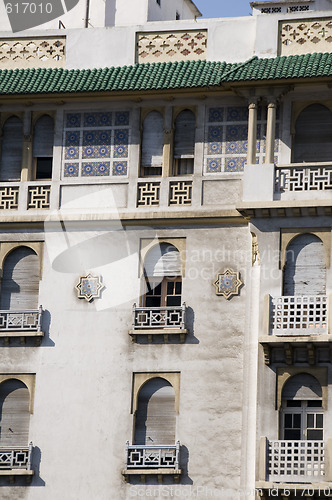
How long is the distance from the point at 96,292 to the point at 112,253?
1.06 metres

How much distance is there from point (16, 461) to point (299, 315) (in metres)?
7.68

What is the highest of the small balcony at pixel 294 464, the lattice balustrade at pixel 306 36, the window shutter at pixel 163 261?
the lattice balustrade at pixel 306 36

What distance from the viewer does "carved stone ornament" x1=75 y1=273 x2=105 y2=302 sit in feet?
124

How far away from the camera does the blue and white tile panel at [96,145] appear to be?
3869 centimetres

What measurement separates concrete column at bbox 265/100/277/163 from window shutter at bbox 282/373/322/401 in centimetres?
538

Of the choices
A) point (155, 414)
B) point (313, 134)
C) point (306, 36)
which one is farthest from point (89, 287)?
point (306, 36)

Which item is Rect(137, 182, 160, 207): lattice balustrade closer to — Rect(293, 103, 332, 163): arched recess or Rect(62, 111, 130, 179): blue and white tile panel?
Rect(62, 111, 130, 179): blue and white tile panel

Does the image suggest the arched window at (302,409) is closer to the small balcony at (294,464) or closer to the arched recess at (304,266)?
the small balcony at (294,464)

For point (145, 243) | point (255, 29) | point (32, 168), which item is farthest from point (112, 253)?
point (255, 29)

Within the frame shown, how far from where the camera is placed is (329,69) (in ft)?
121

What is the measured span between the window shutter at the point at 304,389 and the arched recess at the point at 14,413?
6.48 meters

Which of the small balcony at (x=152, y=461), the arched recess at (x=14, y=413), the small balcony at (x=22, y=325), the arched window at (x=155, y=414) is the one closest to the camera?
the small balcony at (x=152, y=461)

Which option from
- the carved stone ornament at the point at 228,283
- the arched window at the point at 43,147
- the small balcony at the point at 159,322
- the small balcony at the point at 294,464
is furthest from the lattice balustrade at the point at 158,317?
the arched window at the point at 43,147

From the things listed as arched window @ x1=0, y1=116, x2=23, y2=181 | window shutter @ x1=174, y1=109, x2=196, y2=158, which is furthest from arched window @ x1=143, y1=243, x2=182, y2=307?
arched window @ x1=0, y1=116, x2=23, y2=181
